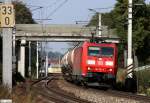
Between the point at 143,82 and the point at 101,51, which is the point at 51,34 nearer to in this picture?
the point at 143,82

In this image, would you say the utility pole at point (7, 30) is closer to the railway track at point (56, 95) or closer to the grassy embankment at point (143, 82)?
the railway track at point (56, 95)

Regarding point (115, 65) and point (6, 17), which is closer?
point (6, 17)

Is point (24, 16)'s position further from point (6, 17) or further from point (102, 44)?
point (6, 17)

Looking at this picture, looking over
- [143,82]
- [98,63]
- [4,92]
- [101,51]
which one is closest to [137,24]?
[143,82]

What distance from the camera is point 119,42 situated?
8225cm

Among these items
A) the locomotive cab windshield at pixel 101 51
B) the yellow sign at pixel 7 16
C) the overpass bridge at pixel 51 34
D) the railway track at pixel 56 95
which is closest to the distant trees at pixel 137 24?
the overpass bridge at pixel 51 34

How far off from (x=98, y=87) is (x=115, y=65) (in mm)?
3809

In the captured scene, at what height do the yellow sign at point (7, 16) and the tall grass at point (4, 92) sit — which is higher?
the yellow sign at point (7, 16)

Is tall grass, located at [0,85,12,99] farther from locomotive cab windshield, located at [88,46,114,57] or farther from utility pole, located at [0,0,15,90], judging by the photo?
locomotive cab windshield, located at [88,46,114,57]

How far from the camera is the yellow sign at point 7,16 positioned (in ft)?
67.4

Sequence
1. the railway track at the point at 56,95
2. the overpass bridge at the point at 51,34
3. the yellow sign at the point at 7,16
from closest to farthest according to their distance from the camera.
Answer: the yellow sign at the point at 7,16, the railway track at the point at 56,95, the overpass bridge at the point at 51,34

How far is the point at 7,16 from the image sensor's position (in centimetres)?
2055

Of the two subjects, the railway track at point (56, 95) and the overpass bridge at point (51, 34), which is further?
the overpass bridge at point (51, 34)

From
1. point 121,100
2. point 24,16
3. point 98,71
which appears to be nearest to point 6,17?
point 121,100
